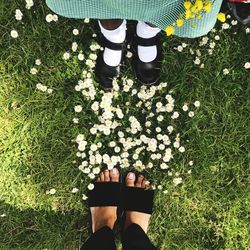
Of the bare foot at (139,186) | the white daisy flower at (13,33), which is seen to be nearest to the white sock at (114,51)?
the white daisy flower at (13,33)

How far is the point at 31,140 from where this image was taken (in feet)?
6.13

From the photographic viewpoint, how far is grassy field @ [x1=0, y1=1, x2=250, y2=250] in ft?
6.06

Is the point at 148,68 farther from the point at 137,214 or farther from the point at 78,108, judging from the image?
the point at 137,214

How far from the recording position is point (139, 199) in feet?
Answer: 6.18

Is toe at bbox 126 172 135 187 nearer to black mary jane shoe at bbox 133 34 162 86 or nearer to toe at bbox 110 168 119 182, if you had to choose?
toe at bbox 110 168 119 182

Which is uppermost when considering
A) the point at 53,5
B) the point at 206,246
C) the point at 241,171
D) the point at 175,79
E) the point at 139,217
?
the point at 53,5

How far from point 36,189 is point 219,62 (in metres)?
1.03

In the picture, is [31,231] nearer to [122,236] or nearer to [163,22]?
[122,236]

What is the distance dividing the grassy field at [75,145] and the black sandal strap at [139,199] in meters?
0.04

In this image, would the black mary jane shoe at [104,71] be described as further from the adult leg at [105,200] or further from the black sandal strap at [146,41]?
the adult leg at [105,200]

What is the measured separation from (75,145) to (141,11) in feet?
2.78

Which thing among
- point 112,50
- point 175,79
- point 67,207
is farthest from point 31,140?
point 175,79

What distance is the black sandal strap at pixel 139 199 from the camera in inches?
74.0

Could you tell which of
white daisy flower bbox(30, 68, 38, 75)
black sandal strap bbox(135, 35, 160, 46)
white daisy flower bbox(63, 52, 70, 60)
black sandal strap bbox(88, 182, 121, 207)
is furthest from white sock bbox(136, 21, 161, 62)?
black sandal strap bbox(88, 182, 121, 207)
